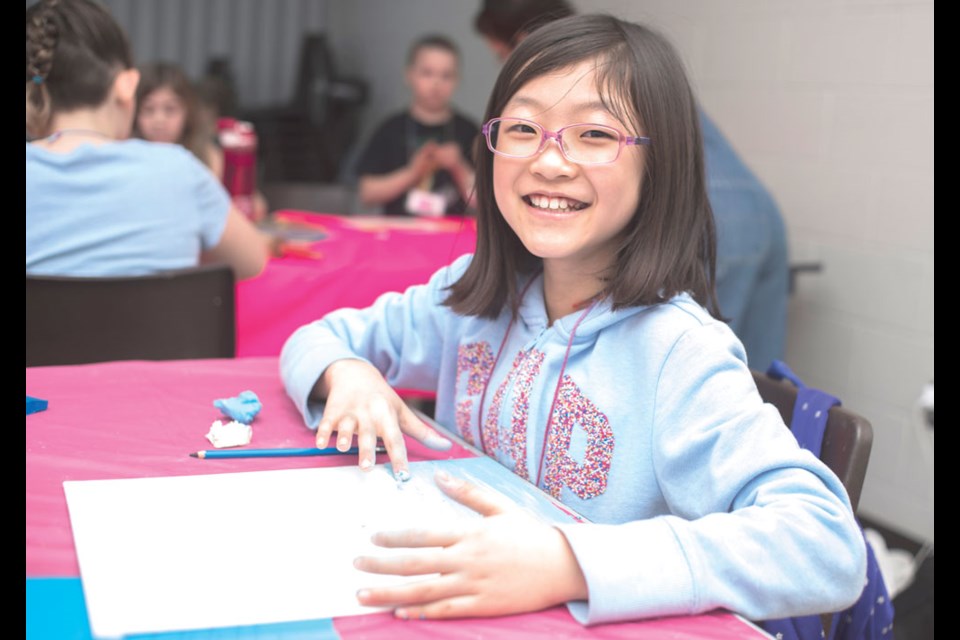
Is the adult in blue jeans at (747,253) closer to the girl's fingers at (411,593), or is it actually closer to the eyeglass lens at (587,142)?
the eyeglass lens at (587,142)

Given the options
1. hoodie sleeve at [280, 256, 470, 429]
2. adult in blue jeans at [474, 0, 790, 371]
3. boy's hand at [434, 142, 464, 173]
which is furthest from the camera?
boy's hand at [434, 142, 464, 173]

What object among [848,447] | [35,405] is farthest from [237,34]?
[848,447]

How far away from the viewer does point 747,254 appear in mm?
2246

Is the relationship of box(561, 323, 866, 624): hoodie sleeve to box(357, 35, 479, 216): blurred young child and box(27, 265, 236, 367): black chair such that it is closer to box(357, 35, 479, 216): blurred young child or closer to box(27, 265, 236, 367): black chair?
box(27, 265, 236, 367): black chair

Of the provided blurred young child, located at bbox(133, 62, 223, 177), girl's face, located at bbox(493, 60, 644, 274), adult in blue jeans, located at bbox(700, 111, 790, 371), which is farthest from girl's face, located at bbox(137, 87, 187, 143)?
girl's face, located at bbox(493, 60, 644, 274)

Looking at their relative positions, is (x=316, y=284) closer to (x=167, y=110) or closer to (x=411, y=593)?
(x=167, y=110)

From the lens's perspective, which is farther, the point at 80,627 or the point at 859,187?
the point at 859,187

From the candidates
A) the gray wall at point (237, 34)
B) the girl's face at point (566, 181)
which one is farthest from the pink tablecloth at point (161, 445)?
the gray wall at point (237, 34)

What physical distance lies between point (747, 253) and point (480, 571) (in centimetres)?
170

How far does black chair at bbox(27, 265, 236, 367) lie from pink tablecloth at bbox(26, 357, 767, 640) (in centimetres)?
35

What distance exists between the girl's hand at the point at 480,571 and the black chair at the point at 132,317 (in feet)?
3.53

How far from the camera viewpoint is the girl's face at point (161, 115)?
2994mm

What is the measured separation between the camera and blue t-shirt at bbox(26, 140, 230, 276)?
1.71 meters
